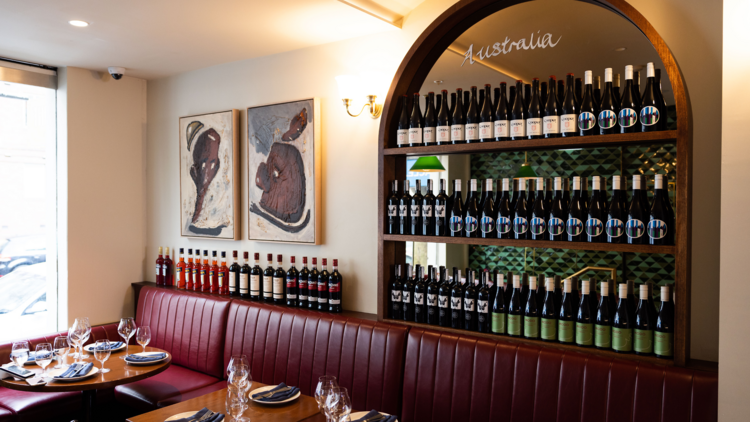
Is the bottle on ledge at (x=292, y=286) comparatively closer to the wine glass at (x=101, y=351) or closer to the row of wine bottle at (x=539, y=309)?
the row of wine bottle at (x=539, y=309)

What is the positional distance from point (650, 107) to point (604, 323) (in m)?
0.97

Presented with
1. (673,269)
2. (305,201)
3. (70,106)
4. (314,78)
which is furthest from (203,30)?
(673,269)

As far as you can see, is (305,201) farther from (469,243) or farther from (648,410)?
(648,410)

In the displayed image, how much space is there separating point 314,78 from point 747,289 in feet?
9.11

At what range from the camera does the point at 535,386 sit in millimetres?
2324

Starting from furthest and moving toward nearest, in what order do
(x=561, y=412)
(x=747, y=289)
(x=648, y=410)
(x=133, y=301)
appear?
(x=133, y=301) → (x=561, y=412) → (x=648, y=410) → (x=747, y=289)

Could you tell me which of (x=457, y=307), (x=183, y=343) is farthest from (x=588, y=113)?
(x=183, y=343)

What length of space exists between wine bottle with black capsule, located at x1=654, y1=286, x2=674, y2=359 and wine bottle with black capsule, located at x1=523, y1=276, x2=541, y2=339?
52 centimetres

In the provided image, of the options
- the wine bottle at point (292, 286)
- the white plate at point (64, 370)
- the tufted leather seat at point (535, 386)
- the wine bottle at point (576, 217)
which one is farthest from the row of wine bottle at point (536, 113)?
the white plate at point (64, 370)

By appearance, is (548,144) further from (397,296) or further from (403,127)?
(397,296)

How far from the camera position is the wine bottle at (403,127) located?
2.96 meters

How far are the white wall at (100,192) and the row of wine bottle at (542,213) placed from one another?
281 cm

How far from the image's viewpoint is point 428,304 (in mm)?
2859

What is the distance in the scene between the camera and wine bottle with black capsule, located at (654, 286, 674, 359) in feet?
7.11
